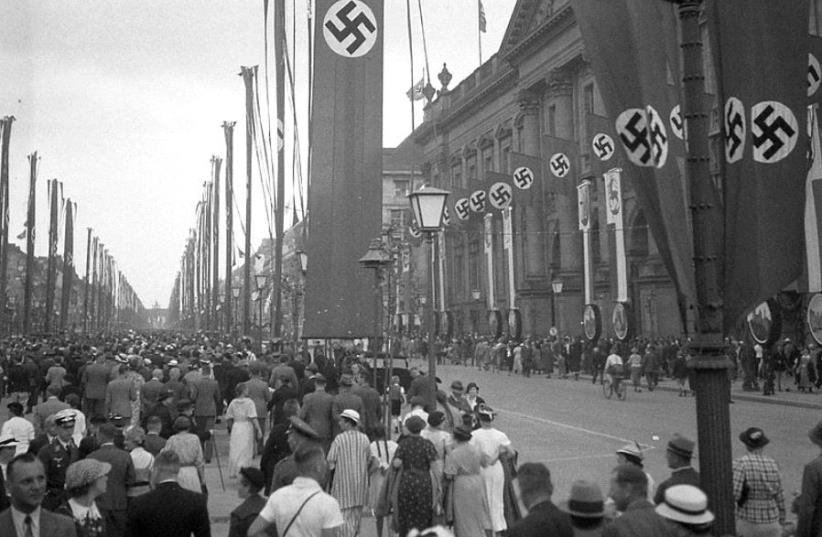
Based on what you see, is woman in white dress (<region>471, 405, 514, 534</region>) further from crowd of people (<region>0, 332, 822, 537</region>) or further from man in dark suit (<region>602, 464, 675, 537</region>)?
man in dark suit (<region>602, 464, 675, 537</region>)

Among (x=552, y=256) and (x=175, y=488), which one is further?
(x=552, y=256)

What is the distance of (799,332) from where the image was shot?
32562 millimetres

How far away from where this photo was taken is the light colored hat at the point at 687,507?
4785 mm

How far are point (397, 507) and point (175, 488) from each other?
278 centimetres

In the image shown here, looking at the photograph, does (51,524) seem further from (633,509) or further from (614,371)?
(614,371)

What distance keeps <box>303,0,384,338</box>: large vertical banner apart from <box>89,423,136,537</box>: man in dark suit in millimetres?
6130

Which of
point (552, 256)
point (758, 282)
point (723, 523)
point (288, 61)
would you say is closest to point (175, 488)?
point (723, 523)

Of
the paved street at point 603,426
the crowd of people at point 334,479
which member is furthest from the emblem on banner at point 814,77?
the crowd of people at point 334,479

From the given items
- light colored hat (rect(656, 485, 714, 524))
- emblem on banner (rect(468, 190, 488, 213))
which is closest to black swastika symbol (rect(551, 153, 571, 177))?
emblem on banner (rect(468, 190, 488, 213))

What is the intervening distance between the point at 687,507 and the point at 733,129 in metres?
2.64

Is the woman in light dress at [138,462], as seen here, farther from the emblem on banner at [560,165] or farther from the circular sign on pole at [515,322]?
the circular sign on pole at [515,322]

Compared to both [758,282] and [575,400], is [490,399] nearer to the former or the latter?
[575,400]

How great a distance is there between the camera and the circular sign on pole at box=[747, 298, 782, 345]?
88.2 ft

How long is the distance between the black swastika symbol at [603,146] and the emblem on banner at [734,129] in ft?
86.8
